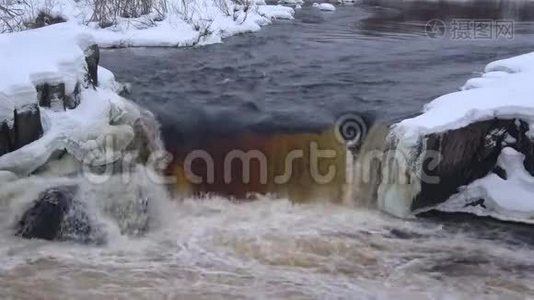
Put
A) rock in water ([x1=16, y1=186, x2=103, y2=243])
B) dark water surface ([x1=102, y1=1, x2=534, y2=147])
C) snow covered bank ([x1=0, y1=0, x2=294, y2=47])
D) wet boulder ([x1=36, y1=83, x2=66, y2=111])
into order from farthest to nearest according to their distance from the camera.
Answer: snow covered bank ([x1=0, y1=0, x2=294, y2=47]) < dark water surface ([x1=102, y1=1, x2=534, y2=147]) < wet boulder ([x1=36, y1=83, x2=66, y2=111]) < rock in water ([x1=16, y1=186, x2=103, y2=243])

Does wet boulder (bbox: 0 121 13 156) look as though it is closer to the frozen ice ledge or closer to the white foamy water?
the white foamy water

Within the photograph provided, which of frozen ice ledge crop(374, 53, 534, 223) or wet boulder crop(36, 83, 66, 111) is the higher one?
wet boulder crop(36, 83, 66, 111)

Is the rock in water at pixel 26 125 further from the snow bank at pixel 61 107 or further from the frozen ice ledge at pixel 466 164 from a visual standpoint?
the frozen ice ledge at pixel 466 164

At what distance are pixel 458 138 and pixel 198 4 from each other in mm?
10362

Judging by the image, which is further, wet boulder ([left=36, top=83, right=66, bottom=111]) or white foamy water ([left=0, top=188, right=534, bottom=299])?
wet boulder ([left=36, top=83, right=66, bottom=111])

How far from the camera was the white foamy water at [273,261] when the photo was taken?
16.1 feet

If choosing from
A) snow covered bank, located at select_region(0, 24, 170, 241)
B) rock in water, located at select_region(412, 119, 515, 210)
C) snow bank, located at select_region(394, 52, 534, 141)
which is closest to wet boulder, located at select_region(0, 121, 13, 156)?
snow covered bank, located at select_region(0, 24, 170, 241)

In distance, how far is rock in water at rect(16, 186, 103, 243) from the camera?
570 cm

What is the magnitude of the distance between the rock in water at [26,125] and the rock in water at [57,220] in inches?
22.9

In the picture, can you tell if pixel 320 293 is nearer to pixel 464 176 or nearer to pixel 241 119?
pixel 464 176

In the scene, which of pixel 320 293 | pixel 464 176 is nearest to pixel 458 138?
pixel 464 176

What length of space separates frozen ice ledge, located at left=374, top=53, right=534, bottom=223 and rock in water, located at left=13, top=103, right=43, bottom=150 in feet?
10.3

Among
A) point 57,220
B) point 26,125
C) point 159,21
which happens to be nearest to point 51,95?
point 26,125

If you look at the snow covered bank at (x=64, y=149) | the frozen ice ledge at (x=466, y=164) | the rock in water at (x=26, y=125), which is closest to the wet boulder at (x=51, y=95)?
the snow covered bank at (x=64, y=149)
